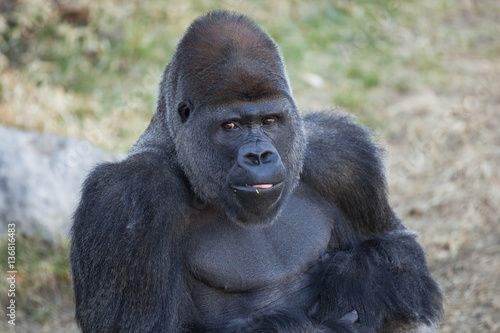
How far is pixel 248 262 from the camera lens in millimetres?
3906

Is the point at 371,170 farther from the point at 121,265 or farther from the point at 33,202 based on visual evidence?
the point at 33,202

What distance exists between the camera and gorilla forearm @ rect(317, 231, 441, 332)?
12.9 feet

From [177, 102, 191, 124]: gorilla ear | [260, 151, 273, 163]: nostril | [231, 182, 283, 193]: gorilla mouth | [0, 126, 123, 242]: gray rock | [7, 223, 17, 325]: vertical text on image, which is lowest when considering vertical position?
[7, 223, 17, 325]: vertical text on image

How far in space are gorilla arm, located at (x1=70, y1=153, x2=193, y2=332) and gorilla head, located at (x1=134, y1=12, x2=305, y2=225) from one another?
0.23 metres

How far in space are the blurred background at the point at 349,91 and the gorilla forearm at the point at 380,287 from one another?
139 cm

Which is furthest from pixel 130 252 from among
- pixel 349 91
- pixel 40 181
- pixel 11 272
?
pixel 349 91

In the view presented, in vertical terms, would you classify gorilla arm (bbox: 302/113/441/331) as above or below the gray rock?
above

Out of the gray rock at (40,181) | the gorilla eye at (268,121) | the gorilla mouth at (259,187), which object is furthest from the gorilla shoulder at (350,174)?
Result: the gray rock at (40,181)

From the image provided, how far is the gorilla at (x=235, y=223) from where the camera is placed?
3.57 metres

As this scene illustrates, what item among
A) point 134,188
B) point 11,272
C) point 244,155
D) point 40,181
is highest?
point 244,155

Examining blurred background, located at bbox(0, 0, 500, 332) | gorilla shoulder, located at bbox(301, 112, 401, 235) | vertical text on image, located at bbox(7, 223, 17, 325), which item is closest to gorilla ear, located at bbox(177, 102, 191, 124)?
gorilla shoulder, located at bbox(301, 112, 401, 235)

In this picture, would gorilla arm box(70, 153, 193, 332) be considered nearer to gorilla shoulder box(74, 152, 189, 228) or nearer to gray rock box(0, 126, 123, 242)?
gorilla shoulder box(74, 152, 189, 228)

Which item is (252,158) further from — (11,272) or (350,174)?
(11,272)

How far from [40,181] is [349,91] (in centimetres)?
430
